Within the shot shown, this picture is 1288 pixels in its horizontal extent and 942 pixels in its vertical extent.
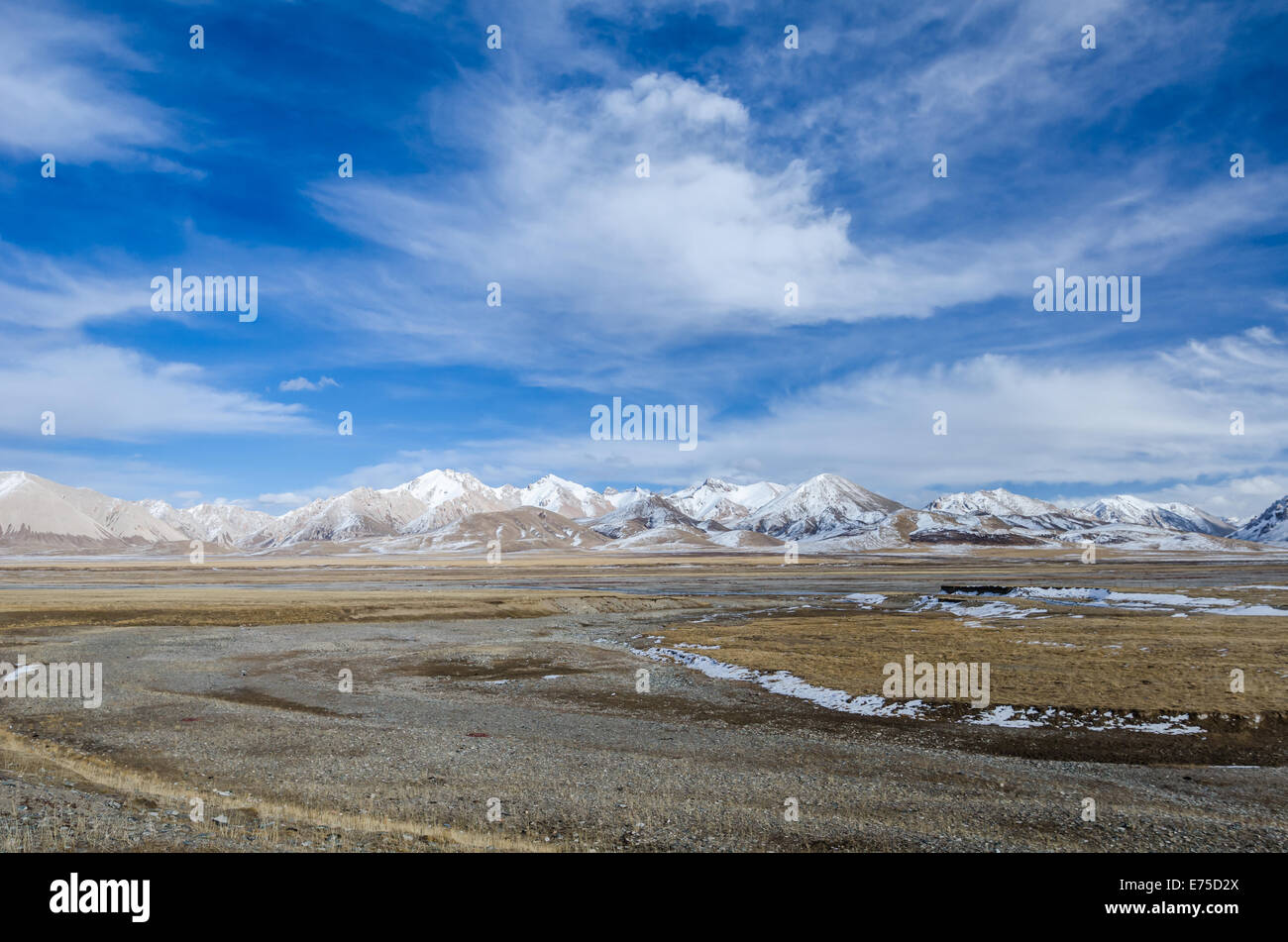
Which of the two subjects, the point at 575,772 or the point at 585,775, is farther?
the point at 575,772

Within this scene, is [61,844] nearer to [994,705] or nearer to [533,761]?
[533,761]

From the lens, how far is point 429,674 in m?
40.6

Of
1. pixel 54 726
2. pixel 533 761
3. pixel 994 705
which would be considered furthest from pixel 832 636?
pixel 54 726

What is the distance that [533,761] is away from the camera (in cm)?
2209

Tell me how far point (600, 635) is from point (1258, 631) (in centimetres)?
4626

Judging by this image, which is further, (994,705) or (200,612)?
(200,612)
